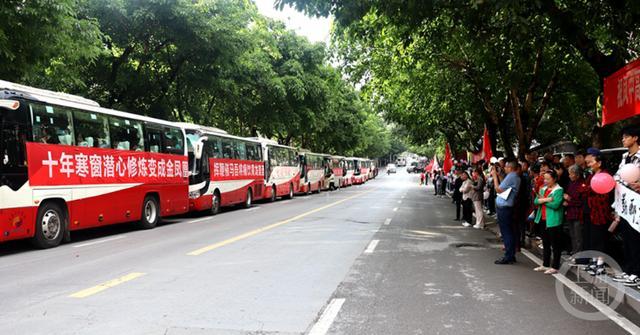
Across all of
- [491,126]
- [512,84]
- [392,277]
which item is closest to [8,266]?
[392,277]

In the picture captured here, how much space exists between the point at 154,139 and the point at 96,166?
3081 mm

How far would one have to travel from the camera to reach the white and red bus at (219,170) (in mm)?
19156

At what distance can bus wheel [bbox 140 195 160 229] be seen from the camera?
50.2ft

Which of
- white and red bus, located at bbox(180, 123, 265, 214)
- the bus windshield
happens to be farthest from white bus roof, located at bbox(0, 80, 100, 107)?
white and red bus, located at bbox(180, 123, 265, 214)

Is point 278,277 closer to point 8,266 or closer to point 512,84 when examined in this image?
point 8,266

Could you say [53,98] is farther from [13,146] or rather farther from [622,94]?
[622,94]

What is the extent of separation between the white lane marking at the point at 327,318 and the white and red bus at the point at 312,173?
29.5m

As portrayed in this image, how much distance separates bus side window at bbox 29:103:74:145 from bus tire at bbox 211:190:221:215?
27.2 ft

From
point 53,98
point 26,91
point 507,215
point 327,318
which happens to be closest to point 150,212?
point 53,98

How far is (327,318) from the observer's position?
18.3 ft

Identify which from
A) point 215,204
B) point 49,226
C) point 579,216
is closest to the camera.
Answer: point 579,216

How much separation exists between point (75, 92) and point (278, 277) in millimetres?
16679

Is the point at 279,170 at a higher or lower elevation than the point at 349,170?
higher

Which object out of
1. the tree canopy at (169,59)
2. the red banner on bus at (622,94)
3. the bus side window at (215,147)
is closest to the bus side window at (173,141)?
the bus side window at (215,147)
